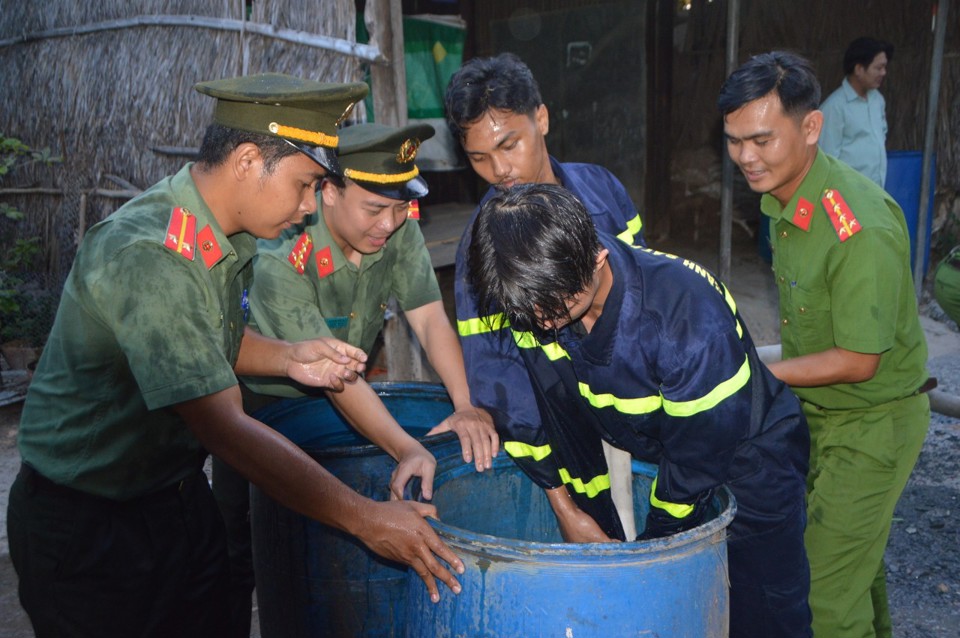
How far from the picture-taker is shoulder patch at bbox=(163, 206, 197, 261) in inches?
71.4

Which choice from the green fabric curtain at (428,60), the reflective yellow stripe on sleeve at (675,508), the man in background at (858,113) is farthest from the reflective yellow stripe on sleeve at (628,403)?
the man in background at (858,113)

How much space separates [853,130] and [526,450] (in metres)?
4.63

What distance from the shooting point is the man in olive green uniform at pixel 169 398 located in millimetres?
1761

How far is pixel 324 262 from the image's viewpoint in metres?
2.70

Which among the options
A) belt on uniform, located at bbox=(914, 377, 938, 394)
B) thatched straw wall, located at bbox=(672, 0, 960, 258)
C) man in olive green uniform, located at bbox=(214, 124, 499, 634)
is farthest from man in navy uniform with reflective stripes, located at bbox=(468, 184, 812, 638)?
thatched straw wall, located at bbox=(672, 0, 960, 258)

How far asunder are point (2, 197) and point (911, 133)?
7250 millimetres

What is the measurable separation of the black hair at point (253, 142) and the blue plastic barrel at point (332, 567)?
70 centimetres

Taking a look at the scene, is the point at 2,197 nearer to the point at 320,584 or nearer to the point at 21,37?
the point at 21,37

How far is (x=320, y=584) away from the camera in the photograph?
2.25 m

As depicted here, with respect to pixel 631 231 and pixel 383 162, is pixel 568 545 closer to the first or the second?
pixel 631 231

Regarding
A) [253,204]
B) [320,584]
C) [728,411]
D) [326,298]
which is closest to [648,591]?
[728,411]

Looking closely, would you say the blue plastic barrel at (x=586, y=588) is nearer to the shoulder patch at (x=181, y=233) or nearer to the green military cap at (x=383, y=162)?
the shoulder patch at (x=181, y=233)

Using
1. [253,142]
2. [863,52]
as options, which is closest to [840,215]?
[253,142]

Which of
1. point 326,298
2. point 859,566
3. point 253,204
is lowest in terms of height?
point 859,566
